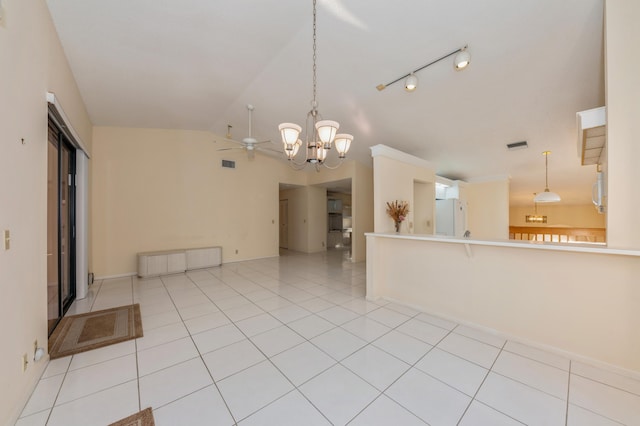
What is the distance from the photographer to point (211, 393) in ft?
5.46

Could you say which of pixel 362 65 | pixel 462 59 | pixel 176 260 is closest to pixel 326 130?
pixel 362 65

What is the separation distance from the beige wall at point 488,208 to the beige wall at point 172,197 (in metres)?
6.15

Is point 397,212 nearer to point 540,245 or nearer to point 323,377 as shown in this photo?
point 540,245

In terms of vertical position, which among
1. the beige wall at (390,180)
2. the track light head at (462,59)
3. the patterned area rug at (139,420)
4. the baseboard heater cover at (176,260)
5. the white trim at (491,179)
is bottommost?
the patterned area rug at (139,420)

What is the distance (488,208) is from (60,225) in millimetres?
9032

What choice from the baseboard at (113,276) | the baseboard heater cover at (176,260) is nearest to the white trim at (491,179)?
the baseboard heater cover at (176,260)

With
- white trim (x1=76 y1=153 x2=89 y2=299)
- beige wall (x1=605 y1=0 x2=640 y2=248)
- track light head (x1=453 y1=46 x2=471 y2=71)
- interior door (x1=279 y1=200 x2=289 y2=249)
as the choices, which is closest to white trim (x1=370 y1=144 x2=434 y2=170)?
track light head (x1=453 y1=46 x2=471 y2=71)

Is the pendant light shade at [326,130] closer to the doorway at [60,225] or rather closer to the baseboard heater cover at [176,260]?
the doorway at [60,225]

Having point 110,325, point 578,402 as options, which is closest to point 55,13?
point 110,325

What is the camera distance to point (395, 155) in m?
3.95

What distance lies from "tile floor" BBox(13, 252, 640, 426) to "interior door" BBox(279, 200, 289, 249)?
18.9ft

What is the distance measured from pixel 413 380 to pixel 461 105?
3622 mm

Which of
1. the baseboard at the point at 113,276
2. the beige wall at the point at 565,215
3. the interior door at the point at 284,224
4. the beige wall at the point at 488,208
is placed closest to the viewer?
the baseboard at the point at 113,276

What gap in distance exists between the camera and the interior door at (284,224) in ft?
28.9
